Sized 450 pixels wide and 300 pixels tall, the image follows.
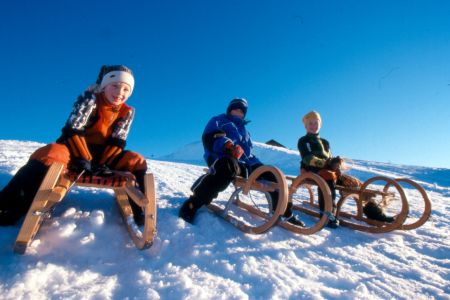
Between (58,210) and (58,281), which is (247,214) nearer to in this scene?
(58,210)

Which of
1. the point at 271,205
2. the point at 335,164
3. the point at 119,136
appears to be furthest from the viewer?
the point at 335,164

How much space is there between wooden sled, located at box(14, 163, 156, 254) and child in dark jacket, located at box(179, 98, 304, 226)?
0.73 metres

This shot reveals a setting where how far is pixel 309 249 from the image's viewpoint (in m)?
2.29

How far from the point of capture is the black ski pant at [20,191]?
5.69 feet

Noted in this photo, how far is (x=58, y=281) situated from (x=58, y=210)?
2.79ft

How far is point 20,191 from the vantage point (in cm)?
174

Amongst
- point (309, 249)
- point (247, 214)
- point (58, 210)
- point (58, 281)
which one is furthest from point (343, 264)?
point (58, 210)

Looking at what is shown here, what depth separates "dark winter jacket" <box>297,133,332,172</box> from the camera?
3.51 meters

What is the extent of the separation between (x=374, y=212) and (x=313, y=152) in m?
1.05

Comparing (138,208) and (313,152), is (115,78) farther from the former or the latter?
(313,152)

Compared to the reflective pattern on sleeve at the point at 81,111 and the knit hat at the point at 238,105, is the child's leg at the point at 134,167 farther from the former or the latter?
the knit hat at the point at 238,105

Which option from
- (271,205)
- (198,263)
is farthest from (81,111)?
(271,205)

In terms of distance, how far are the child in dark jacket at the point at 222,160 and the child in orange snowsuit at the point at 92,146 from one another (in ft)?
1.90

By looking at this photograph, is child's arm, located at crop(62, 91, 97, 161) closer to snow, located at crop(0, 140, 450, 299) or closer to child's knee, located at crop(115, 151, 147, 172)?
child's knee, located at crop(115, 151, 147, 172)
